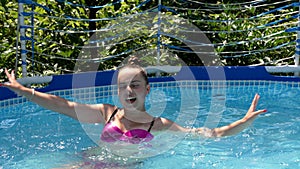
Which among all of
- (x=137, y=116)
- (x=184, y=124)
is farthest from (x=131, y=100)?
(x=184, y=124)

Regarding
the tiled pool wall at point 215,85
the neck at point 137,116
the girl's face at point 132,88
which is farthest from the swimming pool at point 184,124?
the girl's face at point 132,88

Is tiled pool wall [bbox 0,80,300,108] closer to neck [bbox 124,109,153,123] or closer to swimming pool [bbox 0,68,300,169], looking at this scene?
swimming pool [bbox 0,68,300,169]

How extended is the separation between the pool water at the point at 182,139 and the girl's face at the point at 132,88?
0.45 metres

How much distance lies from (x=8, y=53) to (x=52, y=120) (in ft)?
6.91

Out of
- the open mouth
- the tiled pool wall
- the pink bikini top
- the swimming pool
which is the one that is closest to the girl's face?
the open mouth

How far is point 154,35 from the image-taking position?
308 inches

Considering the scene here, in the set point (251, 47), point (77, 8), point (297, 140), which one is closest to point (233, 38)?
point (251, 47)

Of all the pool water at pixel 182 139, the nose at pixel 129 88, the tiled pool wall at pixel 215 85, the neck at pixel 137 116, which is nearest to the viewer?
the nose at pixel 129 88

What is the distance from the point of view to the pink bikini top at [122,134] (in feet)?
10.6

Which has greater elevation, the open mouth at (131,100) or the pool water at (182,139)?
the open mouth at (131,100)

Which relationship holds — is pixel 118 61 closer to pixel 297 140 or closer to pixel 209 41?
pixel 209 41

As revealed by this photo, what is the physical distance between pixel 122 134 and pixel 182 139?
2.76 feet

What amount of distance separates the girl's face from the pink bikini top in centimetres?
23

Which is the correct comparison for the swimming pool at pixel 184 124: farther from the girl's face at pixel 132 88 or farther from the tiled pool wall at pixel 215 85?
the girl's face at pixel 132 88
